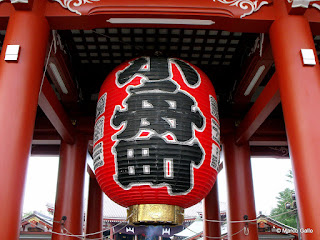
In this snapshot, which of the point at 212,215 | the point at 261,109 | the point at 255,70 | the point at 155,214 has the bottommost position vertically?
the point at 155,214

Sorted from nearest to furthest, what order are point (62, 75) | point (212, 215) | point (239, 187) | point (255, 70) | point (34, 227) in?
point (255, 70) < point (62, 75) < point (239, 187) < point (212, 215) < point (34, 227)

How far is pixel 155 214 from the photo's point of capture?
11.0 ft

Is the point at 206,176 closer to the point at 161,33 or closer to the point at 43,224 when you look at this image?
the point at 161,33

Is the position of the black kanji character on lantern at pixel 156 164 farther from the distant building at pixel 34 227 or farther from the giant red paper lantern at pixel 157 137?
the distant building at pixel 34 227

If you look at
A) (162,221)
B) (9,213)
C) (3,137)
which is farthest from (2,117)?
(162,221)

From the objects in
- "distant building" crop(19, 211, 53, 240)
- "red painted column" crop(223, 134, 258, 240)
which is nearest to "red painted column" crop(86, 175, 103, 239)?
"distant building" crop(19, 211, 53, 240)

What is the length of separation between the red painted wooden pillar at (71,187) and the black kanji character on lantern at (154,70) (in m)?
3.21

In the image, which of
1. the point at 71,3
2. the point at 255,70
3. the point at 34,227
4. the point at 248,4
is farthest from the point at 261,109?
the point at 34,227

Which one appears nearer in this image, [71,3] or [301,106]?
[301,106]

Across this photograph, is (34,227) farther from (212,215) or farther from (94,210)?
(212,215)

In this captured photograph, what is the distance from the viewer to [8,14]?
13.1 ft

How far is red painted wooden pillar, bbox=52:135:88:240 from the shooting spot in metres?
6.18

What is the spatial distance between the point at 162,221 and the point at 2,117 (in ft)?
6.06

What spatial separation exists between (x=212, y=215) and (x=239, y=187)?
7.05 ft
